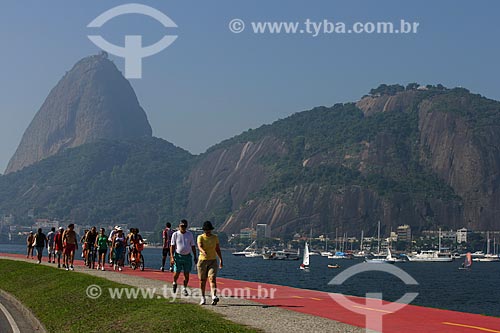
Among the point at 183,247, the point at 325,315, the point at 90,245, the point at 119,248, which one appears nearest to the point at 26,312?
the point at 183,247

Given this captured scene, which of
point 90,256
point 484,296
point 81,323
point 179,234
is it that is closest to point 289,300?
point 179,234

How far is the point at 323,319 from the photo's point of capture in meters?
17.6

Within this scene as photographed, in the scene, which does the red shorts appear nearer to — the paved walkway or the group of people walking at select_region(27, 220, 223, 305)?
the group of people walking at select_region(27, 220, 223, 305)

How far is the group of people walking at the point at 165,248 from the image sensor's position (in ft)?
64.8

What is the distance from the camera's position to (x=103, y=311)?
19781mm

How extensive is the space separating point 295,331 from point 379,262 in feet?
526

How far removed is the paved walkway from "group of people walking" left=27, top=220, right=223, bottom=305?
2.75 ft

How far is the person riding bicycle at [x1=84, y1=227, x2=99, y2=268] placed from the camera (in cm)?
3619

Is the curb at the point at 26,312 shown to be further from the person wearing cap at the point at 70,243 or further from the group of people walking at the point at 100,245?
the group of people walking at the point at 100,245

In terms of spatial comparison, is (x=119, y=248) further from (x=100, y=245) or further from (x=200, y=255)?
(x=200, y=255)

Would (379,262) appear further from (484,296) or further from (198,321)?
(198,321)
